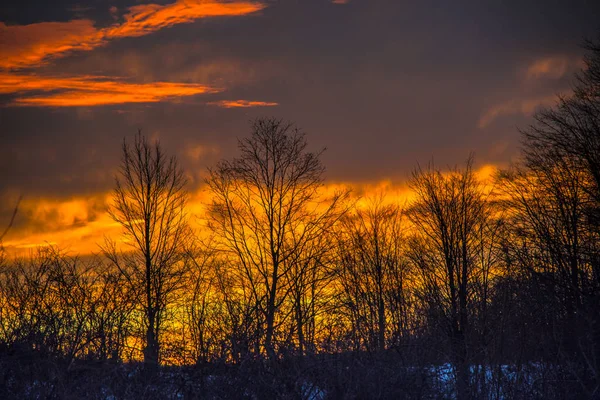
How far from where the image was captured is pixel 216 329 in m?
12.1

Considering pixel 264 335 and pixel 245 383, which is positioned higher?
pixel 264 335

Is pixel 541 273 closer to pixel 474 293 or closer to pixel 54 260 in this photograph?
pixel 474 293

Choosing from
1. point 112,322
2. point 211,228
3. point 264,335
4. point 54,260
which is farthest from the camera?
point 211,228

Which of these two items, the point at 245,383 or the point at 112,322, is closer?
the point at 245,383

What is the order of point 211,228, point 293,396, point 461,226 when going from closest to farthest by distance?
point 293,396 → point 211,228 → point 461,226

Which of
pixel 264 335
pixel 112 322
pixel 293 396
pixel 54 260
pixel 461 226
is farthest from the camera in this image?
pixel 461 226

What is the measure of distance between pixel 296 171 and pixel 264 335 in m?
24.6

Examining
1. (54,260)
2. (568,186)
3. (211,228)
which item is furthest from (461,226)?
(54,260)

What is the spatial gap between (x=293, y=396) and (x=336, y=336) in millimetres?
2253

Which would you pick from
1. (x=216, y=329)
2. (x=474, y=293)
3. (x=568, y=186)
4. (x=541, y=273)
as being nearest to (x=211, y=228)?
(x=474, y=293)

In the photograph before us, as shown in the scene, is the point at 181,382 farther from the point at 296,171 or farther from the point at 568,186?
the point at 568,186

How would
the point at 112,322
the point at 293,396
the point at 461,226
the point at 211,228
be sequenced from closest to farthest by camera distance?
1. the point at 293,396
2. the point at 112,322
3. the point at 211,228
4. the point at 461,226

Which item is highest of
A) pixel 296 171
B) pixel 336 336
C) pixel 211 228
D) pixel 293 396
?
pixel 296 171

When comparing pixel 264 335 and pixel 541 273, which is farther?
pixel 541 273
